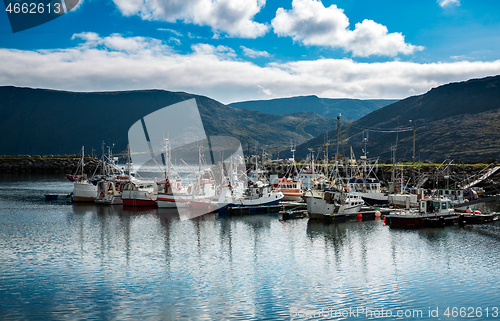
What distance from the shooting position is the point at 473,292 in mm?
25625

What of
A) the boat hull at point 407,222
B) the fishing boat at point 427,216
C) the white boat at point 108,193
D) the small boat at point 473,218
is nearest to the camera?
the boat hull at point 407,222

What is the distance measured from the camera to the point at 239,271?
1169 inches

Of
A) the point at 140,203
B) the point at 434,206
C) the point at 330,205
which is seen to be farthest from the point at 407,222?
the point at 140,203

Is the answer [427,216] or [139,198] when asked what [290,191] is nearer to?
[139,198]

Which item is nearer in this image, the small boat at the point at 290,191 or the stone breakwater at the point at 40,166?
the small boat at the point at 290,191

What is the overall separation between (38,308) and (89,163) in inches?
6911

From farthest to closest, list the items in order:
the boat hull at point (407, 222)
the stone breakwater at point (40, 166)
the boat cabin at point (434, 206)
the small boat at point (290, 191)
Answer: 1. the stone breakwater at point (40, 166)
2. the small boat at point (290, 191)
3. the boat cabin at point (434, 206)
4. the boat hull at point (407, 222)

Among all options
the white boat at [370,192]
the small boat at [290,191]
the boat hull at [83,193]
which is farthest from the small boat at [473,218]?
the boat hull at [83,193]

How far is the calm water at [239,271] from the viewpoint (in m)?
22.7

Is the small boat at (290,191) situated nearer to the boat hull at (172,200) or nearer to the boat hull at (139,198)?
the boat hull at (172,200)

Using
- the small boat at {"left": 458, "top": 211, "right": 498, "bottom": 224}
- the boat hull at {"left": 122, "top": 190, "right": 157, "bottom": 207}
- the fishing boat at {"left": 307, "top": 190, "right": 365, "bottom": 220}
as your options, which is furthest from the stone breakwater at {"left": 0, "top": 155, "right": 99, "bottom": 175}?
the small boat at {"left": 458, "top": 211, "right": 498, "bottom": 224}

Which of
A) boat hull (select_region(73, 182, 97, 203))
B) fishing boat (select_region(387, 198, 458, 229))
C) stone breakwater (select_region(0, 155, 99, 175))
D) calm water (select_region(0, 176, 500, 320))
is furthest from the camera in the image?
stone breakwater (select_region(0, 155, 99, 175))

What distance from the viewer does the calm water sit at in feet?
74.5

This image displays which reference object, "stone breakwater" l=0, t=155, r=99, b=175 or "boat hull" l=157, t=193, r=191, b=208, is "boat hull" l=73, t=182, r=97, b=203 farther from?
"stone breakwater" l=0, t=155, r=99, b=175
